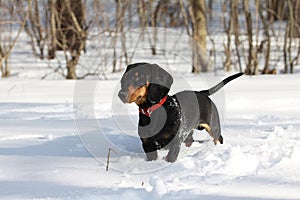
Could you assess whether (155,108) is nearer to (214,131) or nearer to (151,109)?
(151,109)

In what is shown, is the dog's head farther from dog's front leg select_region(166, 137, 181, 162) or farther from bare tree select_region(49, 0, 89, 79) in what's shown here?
bare tree select_region(49, 0, 89, 79)

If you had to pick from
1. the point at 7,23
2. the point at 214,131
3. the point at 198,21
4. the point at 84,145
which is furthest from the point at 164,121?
the point at 198,21

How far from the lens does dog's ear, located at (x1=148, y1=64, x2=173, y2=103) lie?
266 cm

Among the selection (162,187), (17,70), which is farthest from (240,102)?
(17,70)

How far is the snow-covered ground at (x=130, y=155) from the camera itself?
7.05 feet

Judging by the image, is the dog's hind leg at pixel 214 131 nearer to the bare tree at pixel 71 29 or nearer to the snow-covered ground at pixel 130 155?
the snow-covered ground at pixel 130 155

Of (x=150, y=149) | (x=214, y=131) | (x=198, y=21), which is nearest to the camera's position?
(x=150, y=149)

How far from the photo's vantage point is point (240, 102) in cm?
478

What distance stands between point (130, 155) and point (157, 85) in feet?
1.58

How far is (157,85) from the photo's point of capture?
2.67 m

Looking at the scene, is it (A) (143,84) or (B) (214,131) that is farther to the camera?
(B) (214,131)

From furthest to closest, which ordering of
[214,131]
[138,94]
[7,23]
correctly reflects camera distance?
[7,23]
[214,131]
[138,94]

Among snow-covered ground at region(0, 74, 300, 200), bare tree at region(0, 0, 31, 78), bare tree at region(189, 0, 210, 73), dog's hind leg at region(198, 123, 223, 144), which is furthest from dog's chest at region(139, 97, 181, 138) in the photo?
bare tree at region(189, 0, 210, 73)

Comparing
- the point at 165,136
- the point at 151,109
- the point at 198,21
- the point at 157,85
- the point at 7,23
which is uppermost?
the point at 157,85
